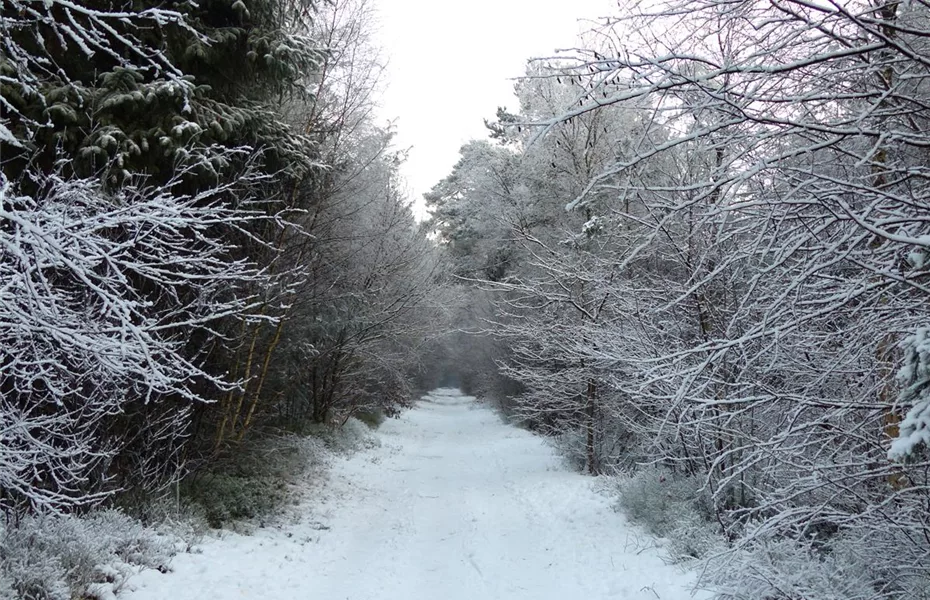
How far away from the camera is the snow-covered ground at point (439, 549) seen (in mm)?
5938

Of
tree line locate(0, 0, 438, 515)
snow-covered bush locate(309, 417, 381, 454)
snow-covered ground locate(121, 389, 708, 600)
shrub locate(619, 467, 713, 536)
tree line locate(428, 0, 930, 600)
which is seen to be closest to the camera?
tree line locate(428, 0, 930, 600)

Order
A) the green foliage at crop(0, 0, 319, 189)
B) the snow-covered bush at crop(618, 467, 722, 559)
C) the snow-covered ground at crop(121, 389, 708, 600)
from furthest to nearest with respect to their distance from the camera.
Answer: the snow-covered bush at crop(618, 467, 722, 559)
the snow-covered ground at crop(121, 389, 708, 600)
the green foliage at crop(0, 0, 319, 189)

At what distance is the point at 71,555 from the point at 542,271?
1123cm

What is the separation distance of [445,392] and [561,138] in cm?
3878

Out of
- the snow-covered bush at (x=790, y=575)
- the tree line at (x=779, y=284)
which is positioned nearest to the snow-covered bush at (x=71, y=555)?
the tree line at (x=779, y=284)

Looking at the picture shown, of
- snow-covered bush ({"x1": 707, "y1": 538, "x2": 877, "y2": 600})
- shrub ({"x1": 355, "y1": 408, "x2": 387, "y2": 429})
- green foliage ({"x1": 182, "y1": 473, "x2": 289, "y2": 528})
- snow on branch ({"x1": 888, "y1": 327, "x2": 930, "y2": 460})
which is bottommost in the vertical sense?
shrub ({"x1": 355, "y1": 408, "x2": 387, "y2": 429})

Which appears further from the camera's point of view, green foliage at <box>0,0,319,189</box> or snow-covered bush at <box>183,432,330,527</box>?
snow-covered bush at <box>183,432,330,527</box>

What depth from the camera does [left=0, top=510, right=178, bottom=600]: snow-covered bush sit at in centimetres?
431

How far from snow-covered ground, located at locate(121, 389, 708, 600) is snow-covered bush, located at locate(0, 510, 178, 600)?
23 centimetres

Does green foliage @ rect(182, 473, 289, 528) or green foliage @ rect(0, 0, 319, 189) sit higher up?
green foliage @ rect(0, 0, 319, 189)

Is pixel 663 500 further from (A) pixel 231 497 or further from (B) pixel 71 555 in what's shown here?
(B) pixel 71 555

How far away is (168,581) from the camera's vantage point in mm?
5371

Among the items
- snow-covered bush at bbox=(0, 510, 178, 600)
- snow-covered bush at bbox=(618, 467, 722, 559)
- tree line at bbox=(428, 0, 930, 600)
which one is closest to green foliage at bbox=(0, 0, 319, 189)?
snow-covered bush at bbox=(0, 510, 178, 600)

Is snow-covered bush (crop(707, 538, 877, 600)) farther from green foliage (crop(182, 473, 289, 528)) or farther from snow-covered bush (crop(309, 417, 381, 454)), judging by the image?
snow-covered bush (crop(309, 417, 381, 454))
